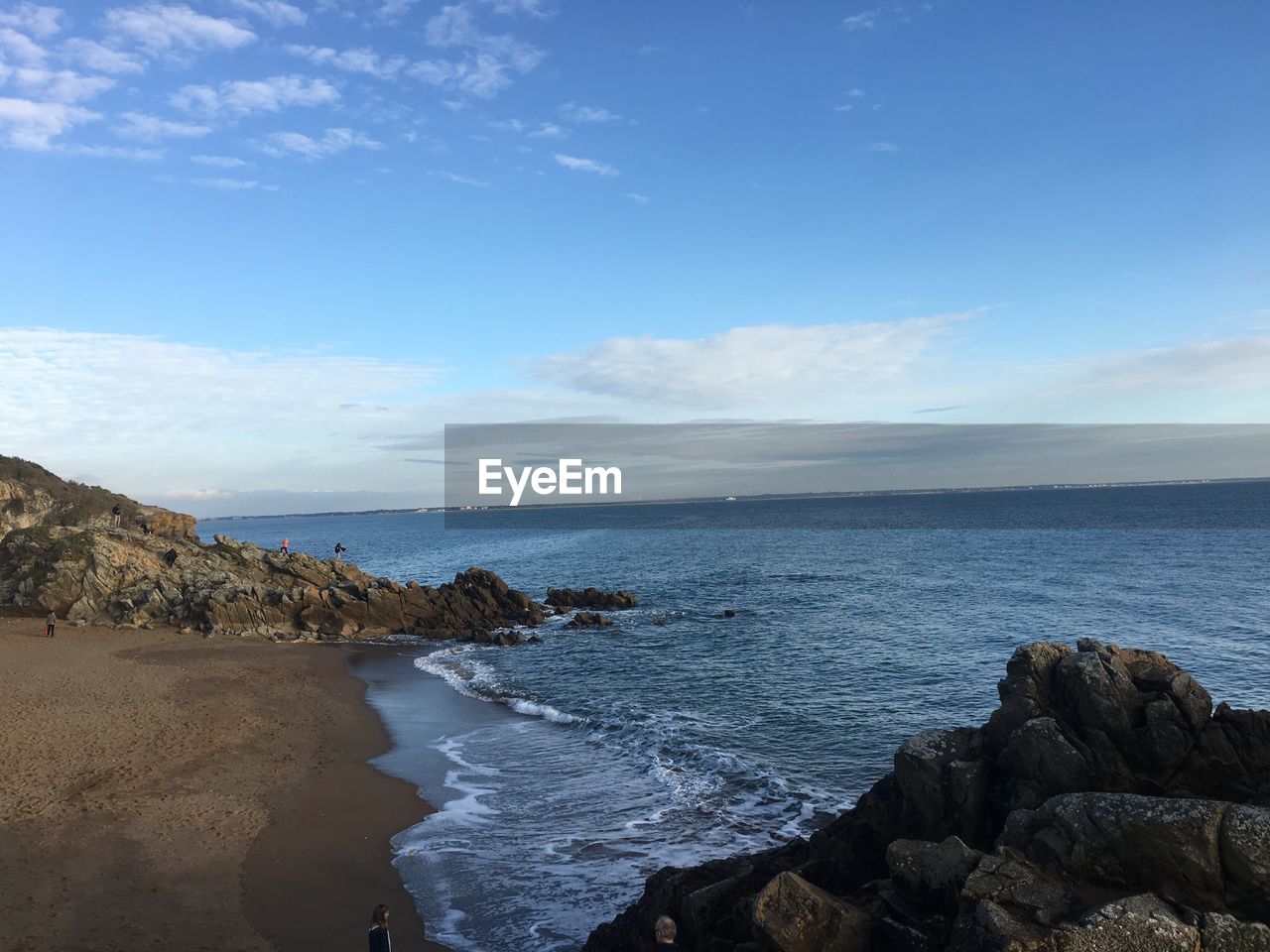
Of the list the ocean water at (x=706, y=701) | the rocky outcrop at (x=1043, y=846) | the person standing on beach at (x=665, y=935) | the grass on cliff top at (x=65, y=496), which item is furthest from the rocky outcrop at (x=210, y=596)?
the person standing on beach at (x=665, y=935)

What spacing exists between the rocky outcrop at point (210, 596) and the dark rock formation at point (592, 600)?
A: 126 inches

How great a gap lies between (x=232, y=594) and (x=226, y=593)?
0.35m

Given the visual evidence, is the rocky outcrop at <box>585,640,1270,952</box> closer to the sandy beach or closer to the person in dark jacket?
the person in dark jacket

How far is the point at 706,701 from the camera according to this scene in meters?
28.8

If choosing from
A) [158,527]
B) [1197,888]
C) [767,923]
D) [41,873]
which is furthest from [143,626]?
[1197,888]

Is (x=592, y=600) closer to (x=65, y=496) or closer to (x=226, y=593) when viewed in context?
(x=226, y=593)

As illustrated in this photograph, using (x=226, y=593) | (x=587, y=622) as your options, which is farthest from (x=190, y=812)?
(x=226, y=593)

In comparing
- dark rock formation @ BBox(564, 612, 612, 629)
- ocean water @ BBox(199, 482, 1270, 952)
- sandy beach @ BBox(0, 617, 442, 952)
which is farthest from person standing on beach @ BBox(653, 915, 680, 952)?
dark rock formation @ BBox(564, 612, 612, 629)

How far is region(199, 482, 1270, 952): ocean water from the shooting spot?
16.2m

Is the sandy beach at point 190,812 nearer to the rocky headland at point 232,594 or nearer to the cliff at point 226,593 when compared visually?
the cliff at point 226,593

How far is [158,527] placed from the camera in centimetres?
6350

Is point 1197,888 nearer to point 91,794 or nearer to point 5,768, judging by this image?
point 91,794

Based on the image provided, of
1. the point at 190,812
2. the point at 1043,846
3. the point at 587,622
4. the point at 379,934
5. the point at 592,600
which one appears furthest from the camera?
the point at 592,600

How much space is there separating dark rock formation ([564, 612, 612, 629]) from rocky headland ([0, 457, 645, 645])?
116 inches
